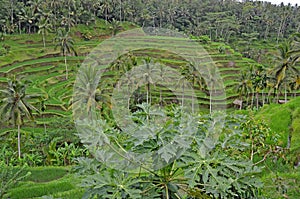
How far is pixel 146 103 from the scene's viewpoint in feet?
11.4

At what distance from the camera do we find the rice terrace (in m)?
2.86

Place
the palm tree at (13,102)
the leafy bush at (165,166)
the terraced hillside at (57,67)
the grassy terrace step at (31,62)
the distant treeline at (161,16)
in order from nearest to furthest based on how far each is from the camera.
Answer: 1. the leafy bush at (165,166)
2. the palm tree at (13,102)
3. the terraced hillside at (57,67)
4. the grassy terrace step at (31,62)
5. the distant treeline at (161,16)

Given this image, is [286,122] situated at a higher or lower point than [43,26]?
lower

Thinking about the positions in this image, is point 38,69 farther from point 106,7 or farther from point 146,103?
point 146,103

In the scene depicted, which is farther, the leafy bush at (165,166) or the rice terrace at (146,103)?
the rice terrace at (146,103)

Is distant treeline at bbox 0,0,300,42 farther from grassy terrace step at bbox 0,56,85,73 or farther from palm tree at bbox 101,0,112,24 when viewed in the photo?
grassy terrace step at bbox 0,56,85,73

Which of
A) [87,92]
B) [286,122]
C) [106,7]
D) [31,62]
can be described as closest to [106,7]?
[106,7]

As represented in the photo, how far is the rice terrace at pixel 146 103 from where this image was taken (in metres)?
2.86

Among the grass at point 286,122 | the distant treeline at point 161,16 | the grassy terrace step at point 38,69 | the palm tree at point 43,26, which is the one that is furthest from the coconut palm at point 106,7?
the grass at point 286,122

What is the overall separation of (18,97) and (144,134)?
56.1 feet

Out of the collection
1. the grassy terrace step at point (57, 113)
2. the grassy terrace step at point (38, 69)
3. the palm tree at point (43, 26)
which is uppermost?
the palm tree at point (43, 26)

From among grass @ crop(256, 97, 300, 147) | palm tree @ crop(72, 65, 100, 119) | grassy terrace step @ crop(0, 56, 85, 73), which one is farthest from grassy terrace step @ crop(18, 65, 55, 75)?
grass @ crop(256, 97, 300, 147)

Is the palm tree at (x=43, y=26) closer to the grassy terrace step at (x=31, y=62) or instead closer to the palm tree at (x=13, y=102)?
the grassy terrace step at (x=31, y=62)

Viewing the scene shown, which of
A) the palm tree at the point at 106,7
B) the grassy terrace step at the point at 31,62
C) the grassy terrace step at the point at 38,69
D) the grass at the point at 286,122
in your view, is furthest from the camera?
the palm tree at the point at 106,7
